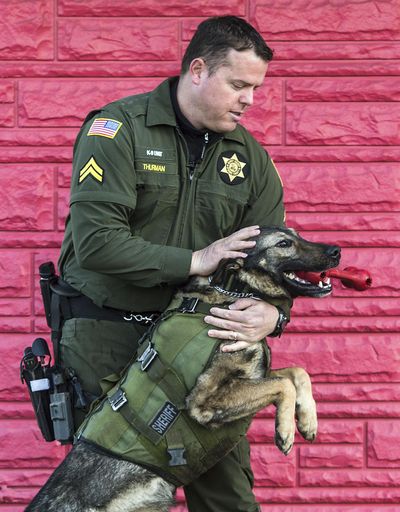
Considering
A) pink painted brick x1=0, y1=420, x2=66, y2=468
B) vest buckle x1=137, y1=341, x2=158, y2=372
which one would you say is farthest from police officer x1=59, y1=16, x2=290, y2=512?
pink painted brick x1=0, y1=420, x2=66, y2=468

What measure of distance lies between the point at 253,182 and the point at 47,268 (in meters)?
0.84

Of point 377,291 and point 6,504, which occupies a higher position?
point 377,291

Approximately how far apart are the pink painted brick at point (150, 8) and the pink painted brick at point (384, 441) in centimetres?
218

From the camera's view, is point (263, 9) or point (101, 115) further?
point (263, 9)

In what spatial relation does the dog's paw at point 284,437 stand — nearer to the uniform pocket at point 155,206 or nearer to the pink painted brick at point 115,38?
the uniform pocket at point 155,206

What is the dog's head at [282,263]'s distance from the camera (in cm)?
338

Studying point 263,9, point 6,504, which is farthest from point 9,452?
point 263,9

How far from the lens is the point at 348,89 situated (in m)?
4.80

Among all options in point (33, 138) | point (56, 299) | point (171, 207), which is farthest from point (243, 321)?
point (33, 138)

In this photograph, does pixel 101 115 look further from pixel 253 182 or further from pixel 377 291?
pixel 377 291

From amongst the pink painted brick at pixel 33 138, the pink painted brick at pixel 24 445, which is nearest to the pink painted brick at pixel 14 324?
the pink painted brick at pixel 24 445

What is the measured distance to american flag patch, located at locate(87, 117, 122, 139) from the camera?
10.9 ft

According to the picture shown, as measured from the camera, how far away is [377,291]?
482cm

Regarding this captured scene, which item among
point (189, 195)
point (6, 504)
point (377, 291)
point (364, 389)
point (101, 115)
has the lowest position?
point (6, 504)
